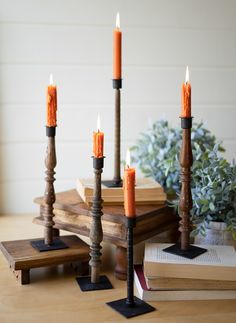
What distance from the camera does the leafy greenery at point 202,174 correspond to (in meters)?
1.10

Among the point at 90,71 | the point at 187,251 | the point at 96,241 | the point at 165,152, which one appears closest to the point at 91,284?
the point at 96,241

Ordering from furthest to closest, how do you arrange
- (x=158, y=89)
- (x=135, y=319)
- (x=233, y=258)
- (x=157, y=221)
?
(x=158, y=89)
(x=157, y=221)
(x=233, y=258)
(x=135, y=319)

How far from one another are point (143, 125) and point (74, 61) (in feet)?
0.94

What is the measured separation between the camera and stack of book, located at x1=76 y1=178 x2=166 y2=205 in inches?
43.6

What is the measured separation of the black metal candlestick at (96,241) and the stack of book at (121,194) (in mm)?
120

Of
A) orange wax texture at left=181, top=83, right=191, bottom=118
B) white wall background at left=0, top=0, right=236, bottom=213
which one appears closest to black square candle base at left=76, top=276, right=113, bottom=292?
orange wax texture at left=181, top=83, right=191, bottom=118

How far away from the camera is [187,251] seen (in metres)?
1.00

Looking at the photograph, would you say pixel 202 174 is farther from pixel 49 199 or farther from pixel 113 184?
pixel 49 199

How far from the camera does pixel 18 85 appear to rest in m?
1.60

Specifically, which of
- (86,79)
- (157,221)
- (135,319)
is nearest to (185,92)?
(157,221)

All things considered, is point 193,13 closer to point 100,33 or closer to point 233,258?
point 100,33

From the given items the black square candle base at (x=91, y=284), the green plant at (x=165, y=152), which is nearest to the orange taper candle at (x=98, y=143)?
the black square candle base at (x=91, y=284)

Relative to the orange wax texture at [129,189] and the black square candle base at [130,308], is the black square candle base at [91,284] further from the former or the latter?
the orange wax texture at [129,189]

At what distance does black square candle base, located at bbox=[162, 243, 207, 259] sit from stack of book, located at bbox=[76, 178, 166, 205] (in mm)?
140
